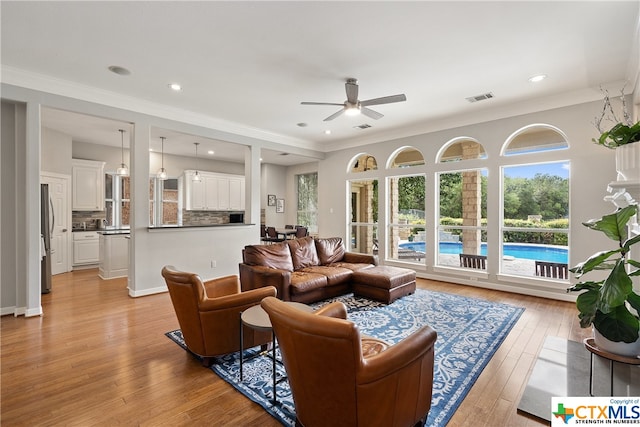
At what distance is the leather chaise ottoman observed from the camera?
4.13m

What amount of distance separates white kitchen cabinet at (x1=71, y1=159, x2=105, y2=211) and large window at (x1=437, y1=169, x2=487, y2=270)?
761 cm

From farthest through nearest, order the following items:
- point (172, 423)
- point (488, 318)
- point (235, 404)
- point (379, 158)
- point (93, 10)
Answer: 1. point (379, 158)
2. point (488, 318)
3. point (93, 10)
4. point (235, 404)
5. point (172, 423)

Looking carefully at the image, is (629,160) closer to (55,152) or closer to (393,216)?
(393,216)

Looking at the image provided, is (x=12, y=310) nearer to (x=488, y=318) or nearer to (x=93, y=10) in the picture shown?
(x=93, y=10)

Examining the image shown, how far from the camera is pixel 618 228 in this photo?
1.91 metres

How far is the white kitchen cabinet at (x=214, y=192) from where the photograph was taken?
26.6ft

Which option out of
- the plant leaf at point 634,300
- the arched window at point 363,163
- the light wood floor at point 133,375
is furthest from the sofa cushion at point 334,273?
the arched window at point 363,163

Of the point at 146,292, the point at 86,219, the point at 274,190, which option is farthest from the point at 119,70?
the point at 274,190

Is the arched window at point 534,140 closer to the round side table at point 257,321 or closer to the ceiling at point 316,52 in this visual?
the ceiling at point 316,52

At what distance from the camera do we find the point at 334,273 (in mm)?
4312

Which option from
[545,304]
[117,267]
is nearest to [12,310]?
[117,267]

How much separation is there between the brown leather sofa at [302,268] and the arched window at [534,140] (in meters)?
3.01

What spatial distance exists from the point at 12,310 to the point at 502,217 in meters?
7.28

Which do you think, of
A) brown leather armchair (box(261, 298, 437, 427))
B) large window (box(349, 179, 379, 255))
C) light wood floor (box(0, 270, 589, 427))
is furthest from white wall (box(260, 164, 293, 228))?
brown leather armchair (box(261, 298, 437, 427))
